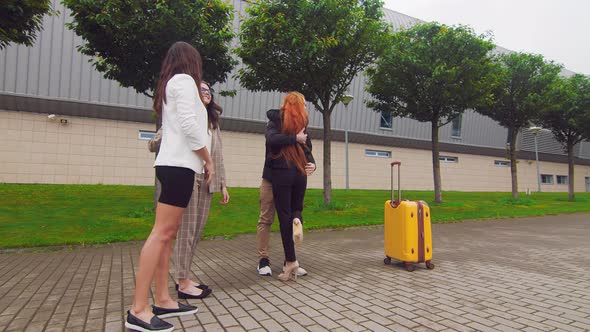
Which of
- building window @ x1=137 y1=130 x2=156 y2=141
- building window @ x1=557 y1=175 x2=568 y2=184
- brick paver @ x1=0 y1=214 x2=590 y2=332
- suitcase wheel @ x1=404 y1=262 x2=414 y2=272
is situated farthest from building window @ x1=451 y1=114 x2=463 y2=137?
suitcase wheel @ x1=404 y1=262 x2=414 y2=272

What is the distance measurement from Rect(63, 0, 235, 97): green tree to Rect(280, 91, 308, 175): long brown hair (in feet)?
17.5

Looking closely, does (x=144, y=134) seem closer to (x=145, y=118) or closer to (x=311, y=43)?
(x=145, y=118)

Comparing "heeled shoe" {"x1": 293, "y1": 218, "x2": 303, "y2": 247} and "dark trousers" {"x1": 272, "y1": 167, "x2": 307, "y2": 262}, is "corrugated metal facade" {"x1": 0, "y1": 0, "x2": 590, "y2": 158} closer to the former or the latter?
"dark trousers" {"x1": 272, "y1": 167, "x2": 307, "y2": 262}

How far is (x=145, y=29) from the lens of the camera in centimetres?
777

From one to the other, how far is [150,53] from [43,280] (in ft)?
19.8

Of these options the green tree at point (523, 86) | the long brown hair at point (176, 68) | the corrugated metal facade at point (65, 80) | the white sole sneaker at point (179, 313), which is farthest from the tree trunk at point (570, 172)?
the long brown hair at point (176, 68)

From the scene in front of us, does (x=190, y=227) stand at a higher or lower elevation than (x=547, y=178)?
lower

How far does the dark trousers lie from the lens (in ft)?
11.8

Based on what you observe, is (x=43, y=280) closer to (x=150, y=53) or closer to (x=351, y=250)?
(x=351, y=250)

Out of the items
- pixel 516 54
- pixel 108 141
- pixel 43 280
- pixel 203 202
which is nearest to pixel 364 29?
pixel 203 202

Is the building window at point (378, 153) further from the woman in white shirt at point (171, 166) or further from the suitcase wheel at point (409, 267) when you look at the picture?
the woman in white shirt at point (171, 166)

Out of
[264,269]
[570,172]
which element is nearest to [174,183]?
[264,269]

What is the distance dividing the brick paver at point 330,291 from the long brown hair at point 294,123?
4.10ft

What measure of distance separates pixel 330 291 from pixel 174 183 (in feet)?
5.98
